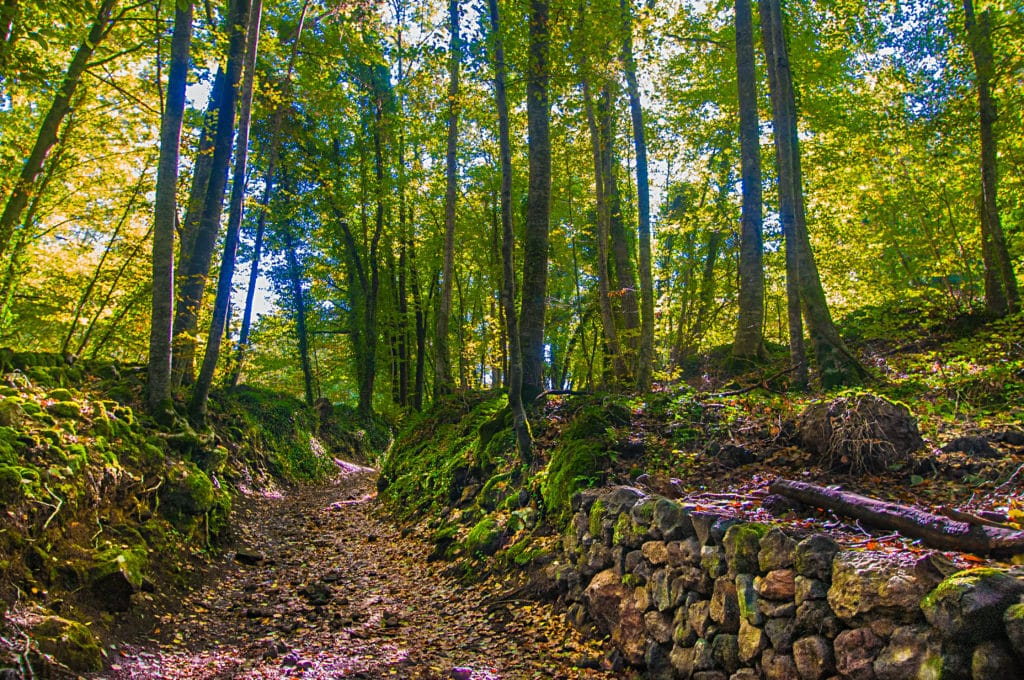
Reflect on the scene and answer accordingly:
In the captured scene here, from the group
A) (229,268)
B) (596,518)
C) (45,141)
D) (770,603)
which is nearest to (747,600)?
(770,603)

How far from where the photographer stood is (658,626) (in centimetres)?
367

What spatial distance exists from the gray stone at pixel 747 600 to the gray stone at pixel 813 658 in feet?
0.89

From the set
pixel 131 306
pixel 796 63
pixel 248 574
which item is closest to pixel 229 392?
pixel 131 306

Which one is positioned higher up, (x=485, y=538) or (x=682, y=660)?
(x=485, y=538)

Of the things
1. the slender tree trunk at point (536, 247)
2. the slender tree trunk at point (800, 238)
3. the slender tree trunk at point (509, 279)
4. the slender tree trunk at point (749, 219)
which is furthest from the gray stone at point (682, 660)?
the slender tree trunk at point (749, 219)

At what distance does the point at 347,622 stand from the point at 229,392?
897 cm

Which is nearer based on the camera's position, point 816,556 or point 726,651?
point 816,556

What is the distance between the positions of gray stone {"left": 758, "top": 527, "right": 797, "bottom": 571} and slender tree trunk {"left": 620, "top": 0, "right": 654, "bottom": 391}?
5.49 metres

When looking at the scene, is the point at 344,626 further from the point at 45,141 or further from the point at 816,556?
the point at 45,141

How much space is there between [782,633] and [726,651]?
16.3 inches

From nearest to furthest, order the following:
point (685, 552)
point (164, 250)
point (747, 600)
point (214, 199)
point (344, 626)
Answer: point (747, 600)
point (685, 552)
point (344, 626)
point (164, 250)
point (214, 199)

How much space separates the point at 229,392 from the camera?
12.3 metres

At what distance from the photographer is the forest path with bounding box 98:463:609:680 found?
391 cm

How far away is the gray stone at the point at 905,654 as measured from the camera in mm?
2193
